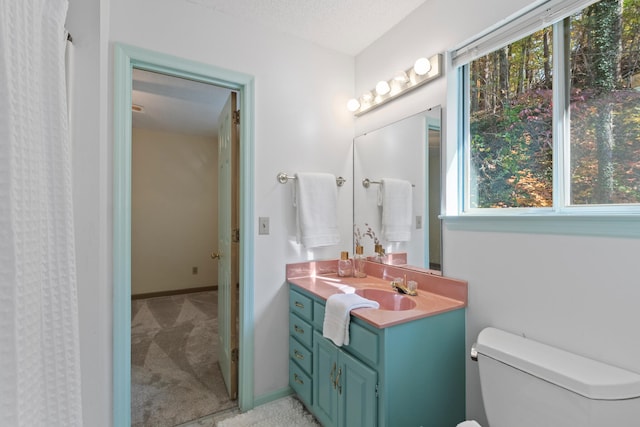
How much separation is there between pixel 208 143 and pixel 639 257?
15.3 feet

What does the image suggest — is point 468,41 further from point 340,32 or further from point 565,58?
point 340,32

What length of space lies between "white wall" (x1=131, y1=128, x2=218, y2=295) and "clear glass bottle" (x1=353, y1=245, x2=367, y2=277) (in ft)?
10.1

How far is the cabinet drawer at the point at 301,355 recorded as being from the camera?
1761 millimetres

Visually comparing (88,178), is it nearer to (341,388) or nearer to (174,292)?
(341,388)

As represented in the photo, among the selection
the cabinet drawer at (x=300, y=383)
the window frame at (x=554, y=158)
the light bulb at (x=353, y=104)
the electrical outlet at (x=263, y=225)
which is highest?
the light bulb at (x=353, y=104)

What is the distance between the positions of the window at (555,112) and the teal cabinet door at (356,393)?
99 centimetres

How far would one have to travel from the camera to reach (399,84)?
73.4 inches

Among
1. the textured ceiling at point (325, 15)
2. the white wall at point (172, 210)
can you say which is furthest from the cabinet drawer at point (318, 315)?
the white wall at point (172, 210)

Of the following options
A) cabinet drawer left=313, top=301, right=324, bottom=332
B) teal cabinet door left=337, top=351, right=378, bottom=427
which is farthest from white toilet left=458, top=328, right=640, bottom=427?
cabinet drawer left=313, top=301, right=324, bottom=332

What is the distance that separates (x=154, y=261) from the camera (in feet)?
13.8

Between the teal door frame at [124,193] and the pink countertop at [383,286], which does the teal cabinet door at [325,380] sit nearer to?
the pink countertop at [383,286]

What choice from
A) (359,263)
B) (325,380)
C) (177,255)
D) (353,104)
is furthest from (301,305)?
(177,255)

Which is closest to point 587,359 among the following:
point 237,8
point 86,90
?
point 86,90

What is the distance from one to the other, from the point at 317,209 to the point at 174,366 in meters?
1.73
